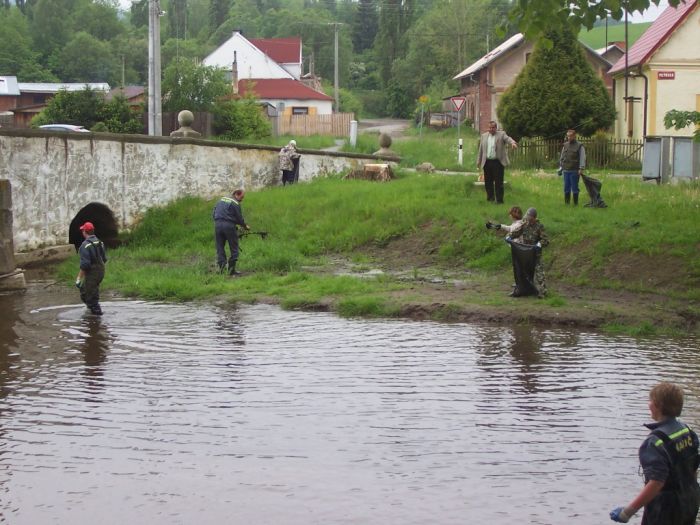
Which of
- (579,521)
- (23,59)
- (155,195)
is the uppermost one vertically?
(23,59)

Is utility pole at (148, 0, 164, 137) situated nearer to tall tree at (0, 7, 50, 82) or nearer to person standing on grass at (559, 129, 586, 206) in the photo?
person standing on grass at (559, 129, 586, 206)

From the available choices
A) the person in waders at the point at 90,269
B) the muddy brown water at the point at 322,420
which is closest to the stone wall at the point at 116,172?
the person in waders at the point at 90,269

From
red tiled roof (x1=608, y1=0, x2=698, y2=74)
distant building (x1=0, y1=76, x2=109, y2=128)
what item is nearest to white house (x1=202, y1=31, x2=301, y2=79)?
distant building (x1=0, y1=76, x2=109, y2=128)

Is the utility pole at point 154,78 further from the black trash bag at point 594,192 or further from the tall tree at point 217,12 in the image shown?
the tall tree at point 217,12

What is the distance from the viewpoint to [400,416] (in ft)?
31.6

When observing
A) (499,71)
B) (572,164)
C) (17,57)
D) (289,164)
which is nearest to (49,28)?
(17,57)

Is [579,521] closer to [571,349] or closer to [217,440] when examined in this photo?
[217,440]

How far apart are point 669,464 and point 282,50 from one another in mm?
89155

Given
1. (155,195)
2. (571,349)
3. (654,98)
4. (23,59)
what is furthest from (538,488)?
(23,59)

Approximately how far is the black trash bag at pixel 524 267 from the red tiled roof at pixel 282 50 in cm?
7828

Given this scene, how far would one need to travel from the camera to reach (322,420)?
953 cm

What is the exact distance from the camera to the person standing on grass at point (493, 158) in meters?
19.9

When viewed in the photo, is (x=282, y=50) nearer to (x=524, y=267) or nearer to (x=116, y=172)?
(x=116, y=172)

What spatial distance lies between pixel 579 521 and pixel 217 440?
3292 mm
